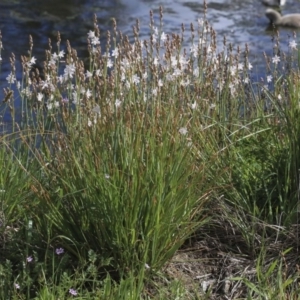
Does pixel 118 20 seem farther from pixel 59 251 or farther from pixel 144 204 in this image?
pixel 59 251

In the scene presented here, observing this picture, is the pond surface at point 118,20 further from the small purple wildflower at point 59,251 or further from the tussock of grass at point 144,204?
the small purple wildflower at point 59,251

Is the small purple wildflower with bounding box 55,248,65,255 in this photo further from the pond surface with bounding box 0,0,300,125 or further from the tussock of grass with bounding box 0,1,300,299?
the pond surface with bounding box 0,0,300,125

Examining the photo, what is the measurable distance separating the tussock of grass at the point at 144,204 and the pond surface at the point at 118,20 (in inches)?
231

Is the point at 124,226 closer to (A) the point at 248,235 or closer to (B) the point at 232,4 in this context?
(A) the point at 248,235

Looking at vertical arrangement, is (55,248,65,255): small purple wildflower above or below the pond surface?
above

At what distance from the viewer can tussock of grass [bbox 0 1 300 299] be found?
11.5ft

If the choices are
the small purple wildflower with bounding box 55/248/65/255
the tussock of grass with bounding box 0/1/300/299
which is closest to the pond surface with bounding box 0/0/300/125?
the tussock of grass with bounding box 0/1/300/299

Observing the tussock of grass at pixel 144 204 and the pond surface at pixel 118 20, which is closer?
the tussock of grass at pixel 144 204

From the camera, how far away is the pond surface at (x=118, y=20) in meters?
10.9

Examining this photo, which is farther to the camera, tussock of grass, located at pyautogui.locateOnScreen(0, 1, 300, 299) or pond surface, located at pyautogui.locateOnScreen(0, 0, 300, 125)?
pond surface, located at pyautogui.locateOnScreen(0, 0, 300, 125)

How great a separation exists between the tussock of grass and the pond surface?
5.88 m

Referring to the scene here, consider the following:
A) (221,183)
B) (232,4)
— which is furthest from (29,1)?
(221,183)

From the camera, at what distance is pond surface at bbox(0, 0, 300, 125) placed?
429 inches

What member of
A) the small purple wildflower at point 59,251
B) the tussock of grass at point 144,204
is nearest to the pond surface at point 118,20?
the tussock of grass at point 144,204
